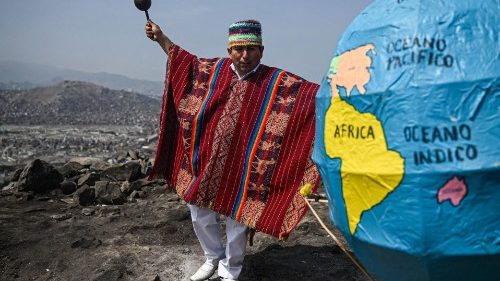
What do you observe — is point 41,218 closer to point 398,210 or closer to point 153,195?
point 153,195

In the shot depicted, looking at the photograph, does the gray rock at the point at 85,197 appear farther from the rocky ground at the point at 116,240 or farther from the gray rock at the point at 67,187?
the gray rock at the point at 67,187

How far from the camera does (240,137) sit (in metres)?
3.11

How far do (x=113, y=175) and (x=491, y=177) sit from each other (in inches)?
256

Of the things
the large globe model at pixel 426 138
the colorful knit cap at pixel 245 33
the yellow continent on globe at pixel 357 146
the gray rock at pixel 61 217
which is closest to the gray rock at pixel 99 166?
the gray rock at pixel 61 217

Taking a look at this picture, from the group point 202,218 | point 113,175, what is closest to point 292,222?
point 202,218

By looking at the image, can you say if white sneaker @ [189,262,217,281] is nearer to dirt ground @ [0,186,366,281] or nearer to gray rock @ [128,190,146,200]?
dirt ground @ [0,186,366,281]

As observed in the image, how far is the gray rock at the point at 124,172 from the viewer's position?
281 inches

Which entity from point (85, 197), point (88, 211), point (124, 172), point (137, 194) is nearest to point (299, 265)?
point (88, 211)

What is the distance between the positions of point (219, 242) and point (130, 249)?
1235 mm

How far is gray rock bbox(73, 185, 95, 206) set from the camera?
5828mm

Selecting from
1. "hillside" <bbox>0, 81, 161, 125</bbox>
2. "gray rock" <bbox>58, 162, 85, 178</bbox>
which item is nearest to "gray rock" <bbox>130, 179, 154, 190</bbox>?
"gray rock" <bbox>58, 162, 85, 178</bbox>

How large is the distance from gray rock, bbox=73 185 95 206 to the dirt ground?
0.22 m

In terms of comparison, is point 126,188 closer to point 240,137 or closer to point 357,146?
point 240,137

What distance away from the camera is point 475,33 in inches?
60.0
